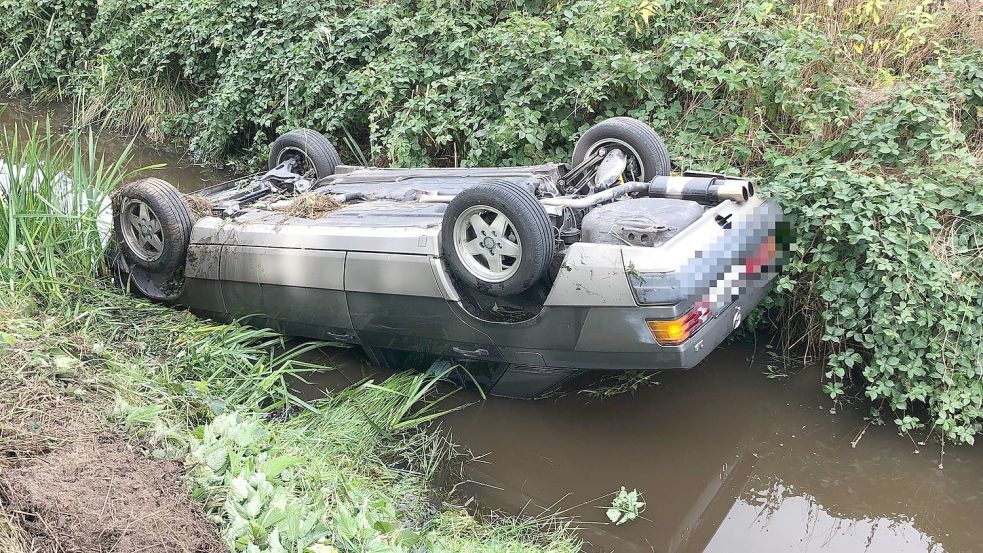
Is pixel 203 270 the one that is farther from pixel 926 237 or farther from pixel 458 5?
pixel 926 237

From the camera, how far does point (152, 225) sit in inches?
196

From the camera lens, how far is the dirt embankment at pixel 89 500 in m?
2.52

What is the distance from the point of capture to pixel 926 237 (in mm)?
4137

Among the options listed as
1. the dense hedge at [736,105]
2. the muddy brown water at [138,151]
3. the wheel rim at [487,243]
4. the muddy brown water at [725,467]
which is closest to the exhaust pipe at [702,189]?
the dense hedge at [736,105]

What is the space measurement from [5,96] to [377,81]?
24.3 ft

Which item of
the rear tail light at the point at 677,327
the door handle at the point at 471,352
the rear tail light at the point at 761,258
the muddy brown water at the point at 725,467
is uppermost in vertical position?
the rear tail light at the point at 761,258

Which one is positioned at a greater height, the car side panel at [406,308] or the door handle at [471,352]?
the car side panel at [406,308]

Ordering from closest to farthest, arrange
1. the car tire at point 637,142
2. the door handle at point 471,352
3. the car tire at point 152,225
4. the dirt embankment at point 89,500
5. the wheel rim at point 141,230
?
the dirt embankment at point 89,500 < the door handle at point 471,352 < the car tire at point 637,142 < the car tire at point 152,225 < the wheel rim at point 141,230

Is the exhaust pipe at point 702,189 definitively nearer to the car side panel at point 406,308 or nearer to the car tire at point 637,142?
the car tire at point 637,142

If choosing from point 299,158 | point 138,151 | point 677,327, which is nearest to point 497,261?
point 677,327

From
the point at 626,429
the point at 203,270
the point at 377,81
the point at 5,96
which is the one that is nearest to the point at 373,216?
the point at 203,270

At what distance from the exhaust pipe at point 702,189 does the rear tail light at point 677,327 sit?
750 mm

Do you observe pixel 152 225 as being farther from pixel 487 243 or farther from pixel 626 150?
pixel 626 150

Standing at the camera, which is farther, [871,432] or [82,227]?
[82,227]
